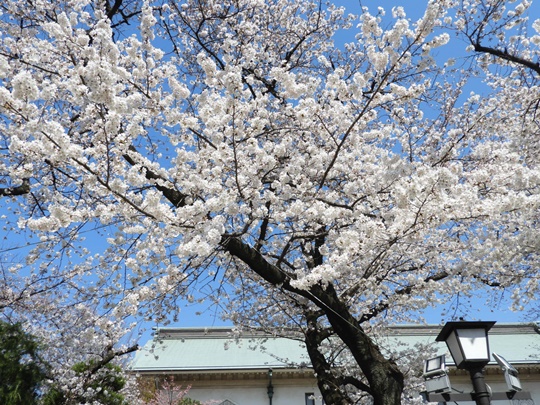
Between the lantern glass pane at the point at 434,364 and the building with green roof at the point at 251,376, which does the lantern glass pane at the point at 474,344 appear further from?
the building with green roof at the point at 251,376

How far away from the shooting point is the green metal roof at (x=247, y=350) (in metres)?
19.0

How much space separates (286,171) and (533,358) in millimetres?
18440

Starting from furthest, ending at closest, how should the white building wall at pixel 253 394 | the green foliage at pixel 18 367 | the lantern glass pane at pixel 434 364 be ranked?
Answer: the white building wall at pixel 253 394, the green foliage at pixel 18 367, the lantern glass pane at pixel 434 364

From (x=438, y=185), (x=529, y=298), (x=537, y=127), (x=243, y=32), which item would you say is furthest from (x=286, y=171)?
(x=529, y=298)

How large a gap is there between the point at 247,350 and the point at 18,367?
43.7 ft

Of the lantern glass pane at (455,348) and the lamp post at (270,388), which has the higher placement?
the lamp post at (270,388)

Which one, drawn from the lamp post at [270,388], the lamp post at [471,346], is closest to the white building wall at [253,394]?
the lamp post at [270,388]

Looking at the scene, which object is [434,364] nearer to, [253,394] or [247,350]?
[253,394]

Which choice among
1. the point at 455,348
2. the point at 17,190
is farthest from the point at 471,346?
the point at 17,190

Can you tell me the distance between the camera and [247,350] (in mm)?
20500

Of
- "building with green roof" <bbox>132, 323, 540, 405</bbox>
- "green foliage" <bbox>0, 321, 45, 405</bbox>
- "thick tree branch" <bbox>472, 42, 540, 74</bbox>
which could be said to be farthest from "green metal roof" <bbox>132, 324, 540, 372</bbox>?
"thick tree branch" <bbox>472, 42, 540, 74</bbox>

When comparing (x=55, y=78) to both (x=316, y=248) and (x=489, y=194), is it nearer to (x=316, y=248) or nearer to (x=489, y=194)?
(x=316, y=248)

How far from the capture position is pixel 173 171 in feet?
18.2

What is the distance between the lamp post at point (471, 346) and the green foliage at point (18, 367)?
6852 mm
